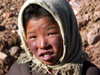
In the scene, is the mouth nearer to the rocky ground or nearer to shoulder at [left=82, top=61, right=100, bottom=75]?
shoulder at [left=82, top=61, right=100, bottom=75]

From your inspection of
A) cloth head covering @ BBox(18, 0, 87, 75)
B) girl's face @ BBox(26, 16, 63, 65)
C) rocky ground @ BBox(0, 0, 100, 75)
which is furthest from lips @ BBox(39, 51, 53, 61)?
rocky ground @ BBox(0, 0, 100, 75)

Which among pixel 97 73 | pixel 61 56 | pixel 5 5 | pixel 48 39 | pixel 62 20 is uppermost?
pixel 5 5

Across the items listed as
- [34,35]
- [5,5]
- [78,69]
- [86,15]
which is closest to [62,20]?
[34,35]

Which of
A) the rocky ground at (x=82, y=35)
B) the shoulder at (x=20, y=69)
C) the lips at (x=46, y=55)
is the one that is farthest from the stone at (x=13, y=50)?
the lips at (x=46, y=55)

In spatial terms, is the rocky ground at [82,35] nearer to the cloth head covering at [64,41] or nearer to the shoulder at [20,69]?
the shoulder at [20,69]

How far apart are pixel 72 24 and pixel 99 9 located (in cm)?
241

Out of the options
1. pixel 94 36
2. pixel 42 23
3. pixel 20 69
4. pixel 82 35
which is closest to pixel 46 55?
pixel 42 23

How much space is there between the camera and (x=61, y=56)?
77.9 inches

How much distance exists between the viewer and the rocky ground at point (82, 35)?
3.99m

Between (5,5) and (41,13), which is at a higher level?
(5,5)

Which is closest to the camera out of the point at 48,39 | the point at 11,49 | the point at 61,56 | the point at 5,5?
the point at 48,39

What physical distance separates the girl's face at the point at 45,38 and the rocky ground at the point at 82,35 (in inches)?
84.0

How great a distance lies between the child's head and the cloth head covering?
39 mm

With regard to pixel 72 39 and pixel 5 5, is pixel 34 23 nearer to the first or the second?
pixel 72 39
